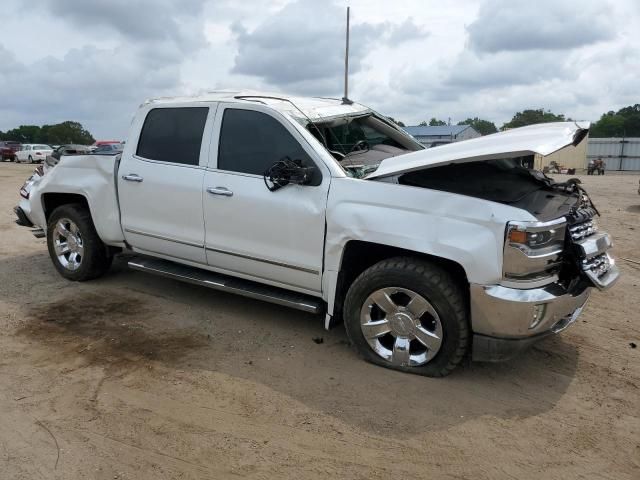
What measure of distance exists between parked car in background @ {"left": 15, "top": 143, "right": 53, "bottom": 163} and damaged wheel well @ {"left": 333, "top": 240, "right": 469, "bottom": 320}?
39.7m

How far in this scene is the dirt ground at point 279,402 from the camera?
2980mm

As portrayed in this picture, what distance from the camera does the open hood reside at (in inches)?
137

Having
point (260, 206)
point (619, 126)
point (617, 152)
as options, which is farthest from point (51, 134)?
point (260, 206)

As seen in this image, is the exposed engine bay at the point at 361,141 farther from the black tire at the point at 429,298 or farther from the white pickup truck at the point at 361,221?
the black tire at the point at 429,298

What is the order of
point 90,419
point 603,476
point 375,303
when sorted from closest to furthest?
point 603,476 → point 90,419 → point 375,303

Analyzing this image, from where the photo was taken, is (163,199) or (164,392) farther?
(163,199)

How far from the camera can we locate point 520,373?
4.03 meters

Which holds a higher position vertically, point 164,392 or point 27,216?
point 27,216

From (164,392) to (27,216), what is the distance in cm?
396

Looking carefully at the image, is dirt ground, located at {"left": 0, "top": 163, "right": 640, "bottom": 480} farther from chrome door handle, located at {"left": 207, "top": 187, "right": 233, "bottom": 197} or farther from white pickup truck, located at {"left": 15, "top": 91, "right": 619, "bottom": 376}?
chrome door handle, located at {"left": 207, "top": 187, "right": 233, "bottom": 197}

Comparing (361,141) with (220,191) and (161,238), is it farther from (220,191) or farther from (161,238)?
(161,238)

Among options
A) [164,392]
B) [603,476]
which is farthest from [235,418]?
[603,476]

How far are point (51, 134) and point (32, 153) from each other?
4910 cm

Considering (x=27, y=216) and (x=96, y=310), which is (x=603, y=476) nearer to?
(x=96, y=310)
